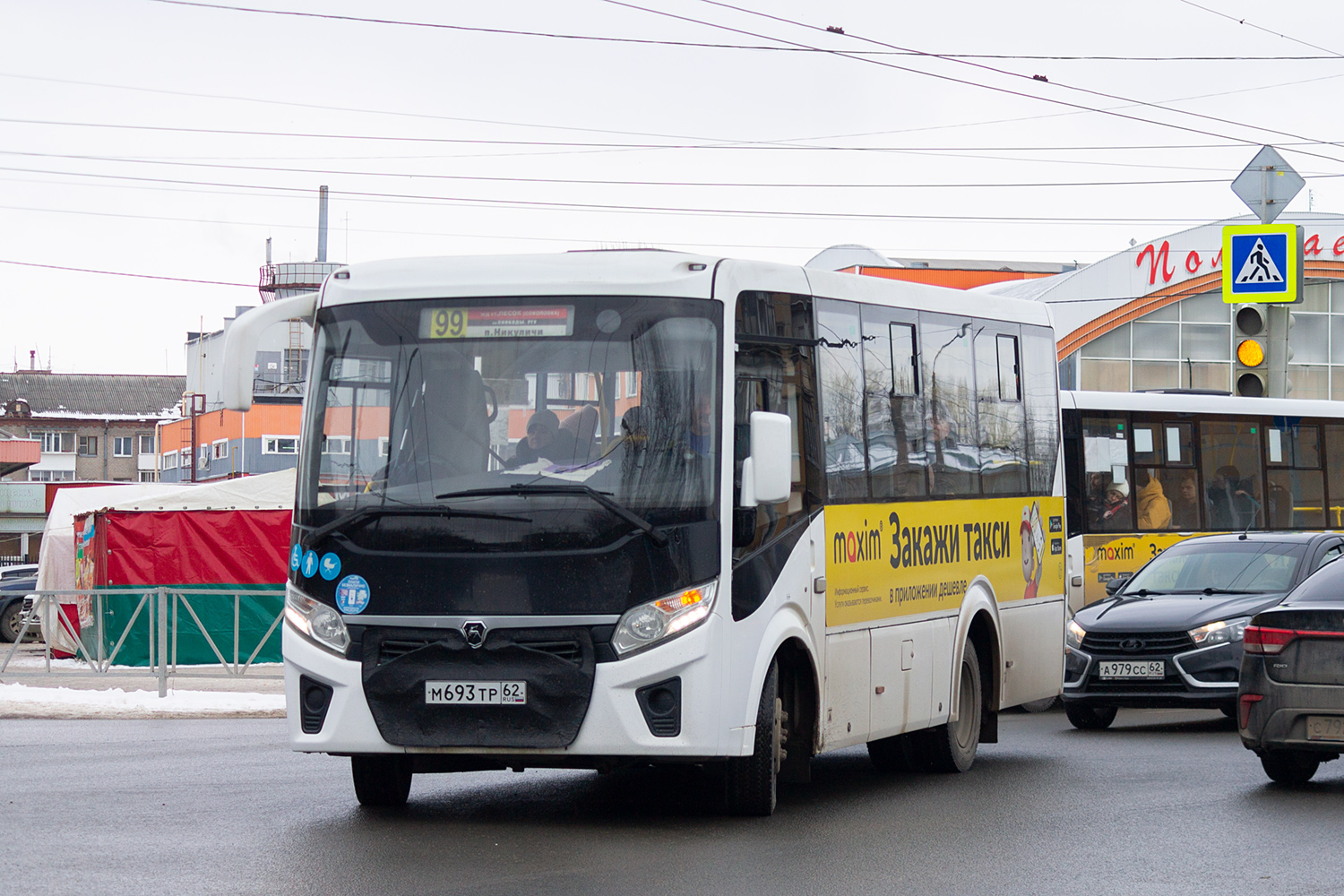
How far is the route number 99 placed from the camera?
31.6ft

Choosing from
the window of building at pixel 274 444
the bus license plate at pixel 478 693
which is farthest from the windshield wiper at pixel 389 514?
the window of building at pixel 274 444

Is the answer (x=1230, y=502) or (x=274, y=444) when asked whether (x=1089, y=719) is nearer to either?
(x=1230, y=502)

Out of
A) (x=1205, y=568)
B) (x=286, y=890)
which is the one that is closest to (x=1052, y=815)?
(x=286, y=890)

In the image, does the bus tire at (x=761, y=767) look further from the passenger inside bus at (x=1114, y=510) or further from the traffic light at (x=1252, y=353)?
the passenger inside bus at (x=1114, y=510)

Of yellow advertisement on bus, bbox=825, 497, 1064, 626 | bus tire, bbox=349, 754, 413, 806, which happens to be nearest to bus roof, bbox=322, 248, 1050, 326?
yellow advertisement on bus, bbox=825, 497, 1064, 626

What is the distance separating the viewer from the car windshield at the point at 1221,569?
54.6 feet

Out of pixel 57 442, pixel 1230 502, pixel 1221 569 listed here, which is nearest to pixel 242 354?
pixel 1221 569

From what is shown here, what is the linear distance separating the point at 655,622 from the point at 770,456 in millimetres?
Result: 988

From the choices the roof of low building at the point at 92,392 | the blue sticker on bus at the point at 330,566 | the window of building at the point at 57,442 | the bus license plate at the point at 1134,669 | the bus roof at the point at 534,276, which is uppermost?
the roof of low building at the point at 92,392

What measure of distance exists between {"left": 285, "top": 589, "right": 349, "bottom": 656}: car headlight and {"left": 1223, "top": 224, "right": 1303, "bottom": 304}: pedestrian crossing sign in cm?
1360

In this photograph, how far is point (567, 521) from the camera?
30.1ft

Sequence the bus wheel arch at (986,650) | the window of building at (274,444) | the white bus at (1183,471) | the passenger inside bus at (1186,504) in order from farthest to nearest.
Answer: the window of building at (274,444)
the passenger inside bus at (1186,504)
the white bus at (1183,471)
the bus wheel arch at (986,650)

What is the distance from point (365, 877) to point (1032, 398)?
24.1 feet

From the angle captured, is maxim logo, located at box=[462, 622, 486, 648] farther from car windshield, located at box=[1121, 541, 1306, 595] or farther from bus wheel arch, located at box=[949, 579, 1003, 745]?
car windshield, located at box=[1121, 541, 1306, 595]
